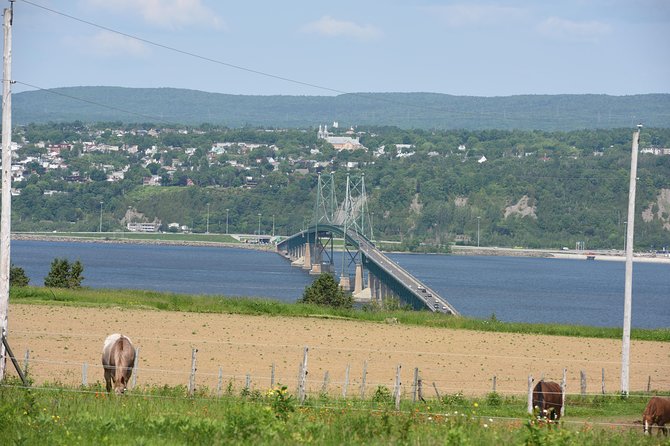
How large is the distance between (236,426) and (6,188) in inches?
274

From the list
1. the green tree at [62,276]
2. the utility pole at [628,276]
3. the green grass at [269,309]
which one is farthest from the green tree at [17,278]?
the utility pole at [628,276]

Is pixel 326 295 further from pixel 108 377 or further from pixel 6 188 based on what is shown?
pixel 6 188

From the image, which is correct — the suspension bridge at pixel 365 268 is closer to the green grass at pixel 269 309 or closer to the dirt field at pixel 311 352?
the green grass at pixel 269 309

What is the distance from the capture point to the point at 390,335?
1587 inches

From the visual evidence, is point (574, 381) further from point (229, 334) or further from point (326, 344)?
point (229, 334)

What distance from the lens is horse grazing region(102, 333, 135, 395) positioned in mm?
20359

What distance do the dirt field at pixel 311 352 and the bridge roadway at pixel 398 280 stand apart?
26596 millimetres

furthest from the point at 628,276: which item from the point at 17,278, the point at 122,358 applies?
the point at 17,278

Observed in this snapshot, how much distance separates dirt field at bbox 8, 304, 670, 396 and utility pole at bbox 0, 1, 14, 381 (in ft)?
14.6

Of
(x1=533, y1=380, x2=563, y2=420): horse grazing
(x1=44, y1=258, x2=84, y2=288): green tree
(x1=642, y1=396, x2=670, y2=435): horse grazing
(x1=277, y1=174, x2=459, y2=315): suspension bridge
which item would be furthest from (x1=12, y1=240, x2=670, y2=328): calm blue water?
(x1=642, y1=396, x2=670, y2=435): horse grazing

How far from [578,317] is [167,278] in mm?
46643

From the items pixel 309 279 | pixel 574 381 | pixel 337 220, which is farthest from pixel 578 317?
pixel 337 220

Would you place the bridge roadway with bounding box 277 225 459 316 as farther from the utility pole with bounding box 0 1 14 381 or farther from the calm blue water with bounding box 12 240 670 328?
the utility pole with bounding box 0 1 14 381

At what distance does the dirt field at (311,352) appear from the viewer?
88.7 feet
